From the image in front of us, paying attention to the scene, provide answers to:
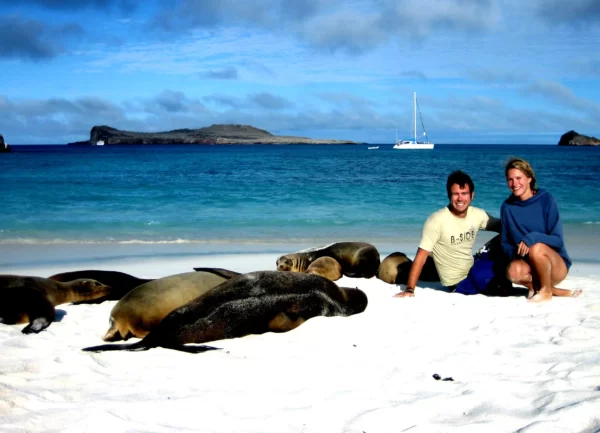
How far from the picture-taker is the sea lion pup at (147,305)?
546 centimetres

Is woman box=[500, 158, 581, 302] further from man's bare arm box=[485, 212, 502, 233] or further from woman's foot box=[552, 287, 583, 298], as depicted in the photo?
man's bare arm box=[485, 212, 502, 233]

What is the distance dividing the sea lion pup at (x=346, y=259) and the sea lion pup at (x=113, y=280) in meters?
1.97

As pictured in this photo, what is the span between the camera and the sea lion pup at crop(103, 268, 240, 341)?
546cm

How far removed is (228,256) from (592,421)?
761 centimetres

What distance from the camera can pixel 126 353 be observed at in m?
4.89

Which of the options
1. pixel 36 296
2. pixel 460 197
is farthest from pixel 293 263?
pixel 36 296

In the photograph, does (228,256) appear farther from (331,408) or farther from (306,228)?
(331,408)

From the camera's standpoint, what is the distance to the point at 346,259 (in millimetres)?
8555

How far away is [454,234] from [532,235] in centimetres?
86

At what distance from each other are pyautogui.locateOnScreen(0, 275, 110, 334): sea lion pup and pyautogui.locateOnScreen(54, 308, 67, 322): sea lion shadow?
101 mm

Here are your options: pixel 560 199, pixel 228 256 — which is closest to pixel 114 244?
pixel 228 256

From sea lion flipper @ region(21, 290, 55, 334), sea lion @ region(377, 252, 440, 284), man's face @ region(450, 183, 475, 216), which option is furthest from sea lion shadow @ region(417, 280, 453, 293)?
sea lion flipper @ region(21, 290, 55, 334)

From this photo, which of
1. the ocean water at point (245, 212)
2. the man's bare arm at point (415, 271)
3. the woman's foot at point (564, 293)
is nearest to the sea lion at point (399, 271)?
the man's bare arm at point (415, 271)

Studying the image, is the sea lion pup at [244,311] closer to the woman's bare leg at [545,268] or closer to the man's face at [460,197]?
the man's face at [460,197]
